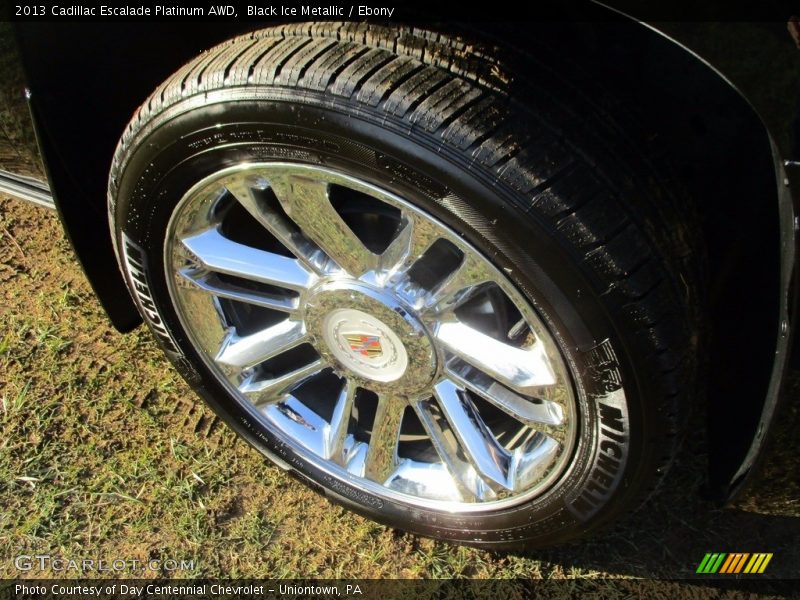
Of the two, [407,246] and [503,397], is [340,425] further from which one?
Answer: [407,246]

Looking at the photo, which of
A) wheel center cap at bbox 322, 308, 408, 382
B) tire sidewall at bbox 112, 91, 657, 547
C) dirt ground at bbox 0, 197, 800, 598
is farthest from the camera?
dirt ground at bbox 0, 197, 800, 598

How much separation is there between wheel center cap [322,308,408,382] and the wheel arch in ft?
2.18

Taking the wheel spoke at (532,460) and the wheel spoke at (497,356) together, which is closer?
the wheel spoke at (497,356)

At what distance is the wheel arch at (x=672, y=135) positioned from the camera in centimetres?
156

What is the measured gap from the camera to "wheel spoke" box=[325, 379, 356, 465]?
2030 mm

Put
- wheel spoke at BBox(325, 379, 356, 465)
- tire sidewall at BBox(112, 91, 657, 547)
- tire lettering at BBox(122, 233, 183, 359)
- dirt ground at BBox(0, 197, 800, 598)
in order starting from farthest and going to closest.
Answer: dirt ground at BBox(0, 197, 800, 598)
wheel spoke at BBox(325, 379, 356, 465)
tire lettering at BBox(122, 233, 183, 359)
tire sidewall at BBox(112, 91, 657, 547)

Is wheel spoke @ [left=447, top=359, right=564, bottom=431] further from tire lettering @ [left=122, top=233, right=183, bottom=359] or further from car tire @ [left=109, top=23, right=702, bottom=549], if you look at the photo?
tire lettering @ [left=122, top=233, right=183, bottom=359]

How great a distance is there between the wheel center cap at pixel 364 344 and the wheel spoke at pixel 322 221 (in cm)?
13

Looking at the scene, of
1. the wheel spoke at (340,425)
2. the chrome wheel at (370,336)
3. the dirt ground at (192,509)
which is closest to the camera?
the chrome wheel at (370,336)

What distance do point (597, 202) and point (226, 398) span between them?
1.19 meters

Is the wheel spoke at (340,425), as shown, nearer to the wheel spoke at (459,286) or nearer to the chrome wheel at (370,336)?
the chrome wheel at (370,336)

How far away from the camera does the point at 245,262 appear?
187 centimetres

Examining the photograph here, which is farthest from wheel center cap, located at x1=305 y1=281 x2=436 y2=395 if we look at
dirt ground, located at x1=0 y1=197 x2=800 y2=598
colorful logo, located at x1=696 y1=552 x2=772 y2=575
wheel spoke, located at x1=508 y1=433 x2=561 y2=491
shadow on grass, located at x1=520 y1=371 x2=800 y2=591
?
colorful logo, located at x1=696 y1=552 x2=772 y2=575
